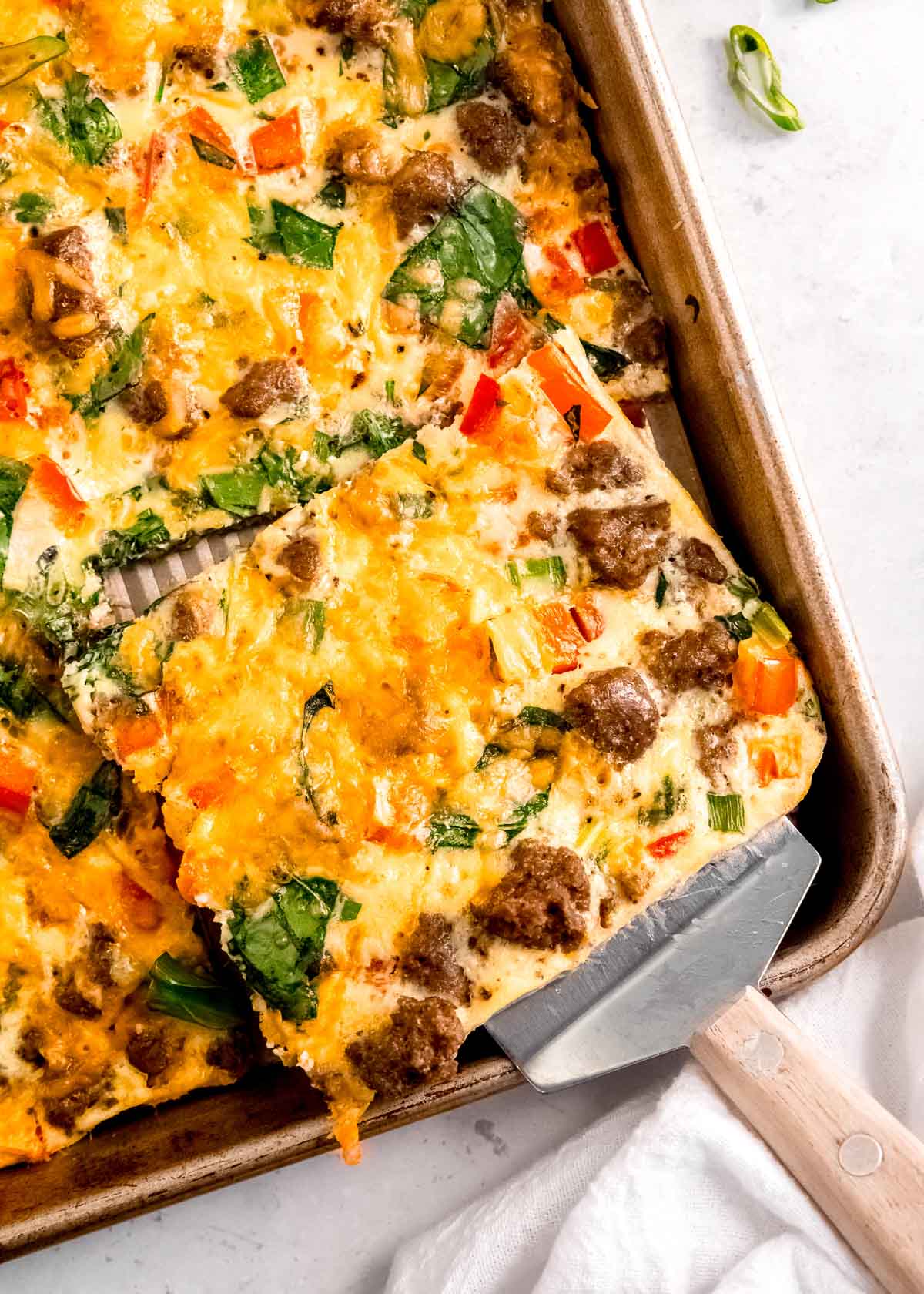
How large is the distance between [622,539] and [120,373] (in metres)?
1.30

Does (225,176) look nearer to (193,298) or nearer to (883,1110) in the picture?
(193,298)

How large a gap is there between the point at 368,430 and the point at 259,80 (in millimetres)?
904

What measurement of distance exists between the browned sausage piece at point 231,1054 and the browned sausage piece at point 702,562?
1648mm

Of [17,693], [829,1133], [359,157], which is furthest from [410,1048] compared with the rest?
[359,157]

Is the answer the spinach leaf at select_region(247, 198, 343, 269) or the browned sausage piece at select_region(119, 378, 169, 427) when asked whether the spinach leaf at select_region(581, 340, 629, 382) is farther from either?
the browned sausage piece at select_region(119, 378, 169, 427)

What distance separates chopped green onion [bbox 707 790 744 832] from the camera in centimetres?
317

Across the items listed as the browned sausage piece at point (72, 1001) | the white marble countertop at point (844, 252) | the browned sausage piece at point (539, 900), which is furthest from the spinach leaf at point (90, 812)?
the white marble countertop at point (844, 252)

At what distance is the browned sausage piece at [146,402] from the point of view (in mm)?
3248

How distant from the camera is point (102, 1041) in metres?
3.31

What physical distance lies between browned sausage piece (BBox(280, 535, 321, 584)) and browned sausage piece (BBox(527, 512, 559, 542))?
1.68 feet

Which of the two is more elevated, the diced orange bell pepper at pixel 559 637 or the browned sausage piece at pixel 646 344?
the browned sausage piece at pixel 646 344

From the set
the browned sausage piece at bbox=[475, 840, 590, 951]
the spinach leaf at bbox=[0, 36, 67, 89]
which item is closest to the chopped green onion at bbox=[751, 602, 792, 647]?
the browned sausage piece at bbox=[475, 840, 590, 951]

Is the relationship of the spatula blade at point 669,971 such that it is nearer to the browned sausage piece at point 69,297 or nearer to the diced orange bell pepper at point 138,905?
the diced orange bell pepper at point 138,905

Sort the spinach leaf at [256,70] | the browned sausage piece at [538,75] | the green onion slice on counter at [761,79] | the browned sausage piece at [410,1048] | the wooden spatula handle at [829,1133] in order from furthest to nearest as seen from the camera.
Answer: the green onion slice on counter at [761,79] < the browned sausage piece at [538,75] < the spinach leaf at [256,70] < the browned sausage piece at [410,1048] < the wooden spatula handle at [829,1133]
